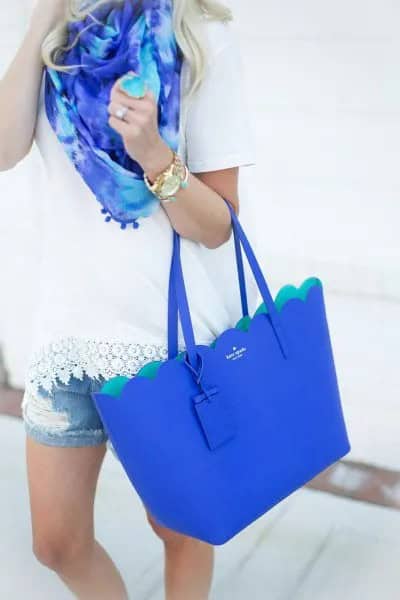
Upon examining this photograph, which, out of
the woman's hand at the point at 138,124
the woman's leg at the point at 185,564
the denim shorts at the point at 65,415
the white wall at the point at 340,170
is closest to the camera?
the woman's hand at the point at 138,124

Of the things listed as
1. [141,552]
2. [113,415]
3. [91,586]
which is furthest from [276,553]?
[113,415]

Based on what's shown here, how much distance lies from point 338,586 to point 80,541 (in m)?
0.60

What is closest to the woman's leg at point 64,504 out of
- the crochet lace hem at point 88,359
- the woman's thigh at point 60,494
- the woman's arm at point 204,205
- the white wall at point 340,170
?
the woman's thigh at point 60,494

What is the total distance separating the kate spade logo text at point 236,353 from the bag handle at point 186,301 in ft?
0.16

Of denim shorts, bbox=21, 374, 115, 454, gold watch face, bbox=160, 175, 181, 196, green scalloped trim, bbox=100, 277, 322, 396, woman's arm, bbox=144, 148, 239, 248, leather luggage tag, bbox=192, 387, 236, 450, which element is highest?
gold watch face, bbox=160, 175, 181, 196

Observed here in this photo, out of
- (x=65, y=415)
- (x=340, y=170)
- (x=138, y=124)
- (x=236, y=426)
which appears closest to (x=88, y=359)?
(x=65, y=415)

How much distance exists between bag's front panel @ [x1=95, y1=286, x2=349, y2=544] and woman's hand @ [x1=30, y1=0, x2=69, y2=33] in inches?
17.0

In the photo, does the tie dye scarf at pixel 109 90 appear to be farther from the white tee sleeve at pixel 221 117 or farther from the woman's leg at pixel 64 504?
the woman's leg at pixel 64 504

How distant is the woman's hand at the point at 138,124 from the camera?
0.91 metres

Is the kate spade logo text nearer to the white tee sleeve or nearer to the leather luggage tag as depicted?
the leather luggage tag

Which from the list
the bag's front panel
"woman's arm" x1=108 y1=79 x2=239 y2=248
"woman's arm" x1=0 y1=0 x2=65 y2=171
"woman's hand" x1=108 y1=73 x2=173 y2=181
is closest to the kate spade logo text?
the bag's front panel

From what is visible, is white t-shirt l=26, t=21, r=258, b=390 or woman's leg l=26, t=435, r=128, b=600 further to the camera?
woman's leg l=26, t=435, r=128, b=600

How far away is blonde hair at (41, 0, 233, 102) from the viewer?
0.97m

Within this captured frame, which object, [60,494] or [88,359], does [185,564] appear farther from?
[88,359]
